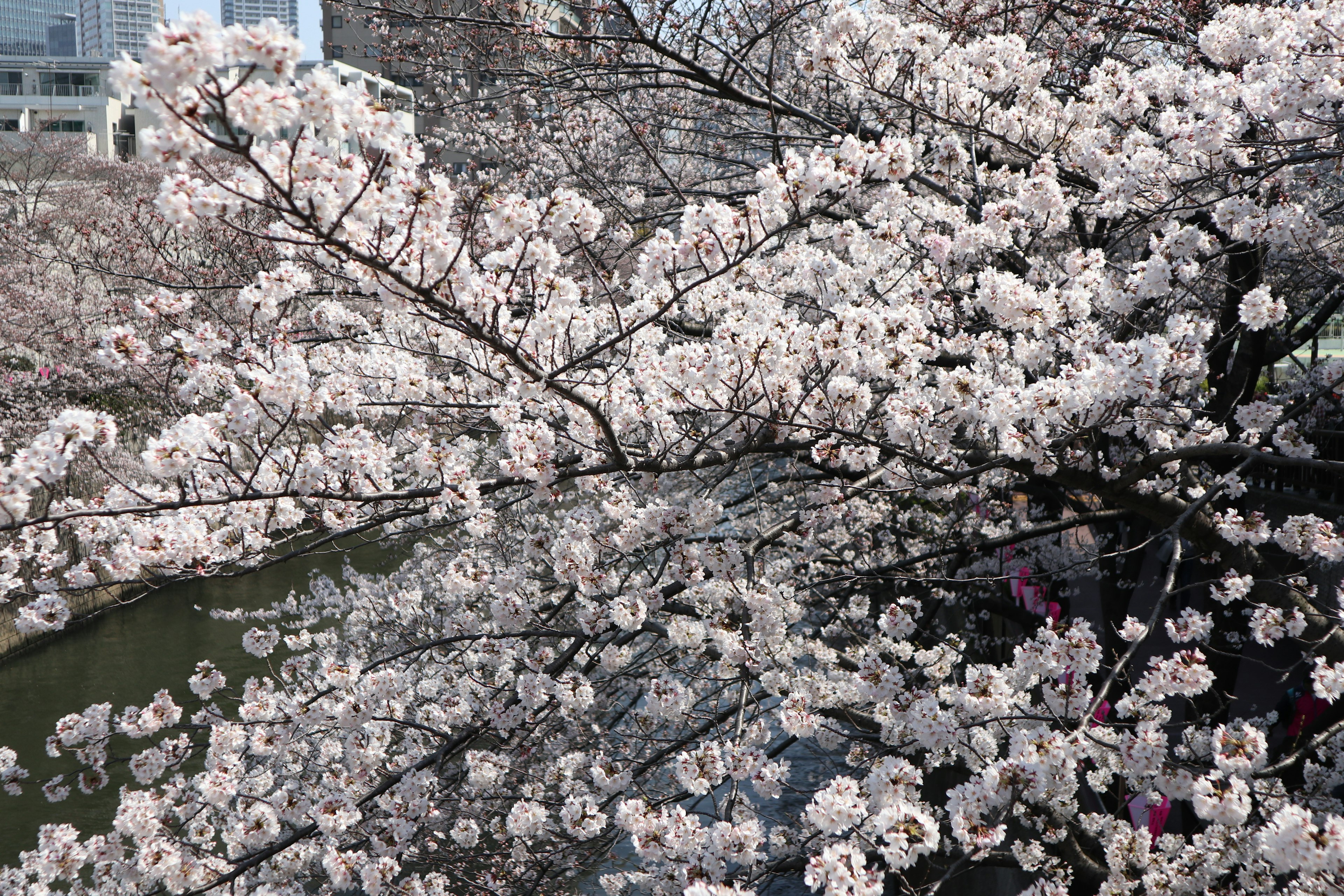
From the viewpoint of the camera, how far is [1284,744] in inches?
219

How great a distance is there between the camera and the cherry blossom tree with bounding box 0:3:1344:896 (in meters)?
2.83

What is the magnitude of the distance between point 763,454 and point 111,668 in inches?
535

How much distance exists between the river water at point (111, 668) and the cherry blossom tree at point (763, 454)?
20.3 feet

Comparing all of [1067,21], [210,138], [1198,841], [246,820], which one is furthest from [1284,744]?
[210,138]

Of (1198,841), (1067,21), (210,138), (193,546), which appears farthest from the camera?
(1067,21)

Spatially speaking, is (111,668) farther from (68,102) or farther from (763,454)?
(68,102)

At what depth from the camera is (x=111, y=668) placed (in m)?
13.5

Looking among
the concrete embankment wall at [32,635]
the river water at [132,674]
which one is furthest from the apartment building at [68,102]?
the concrete embankment wall at [32,635]

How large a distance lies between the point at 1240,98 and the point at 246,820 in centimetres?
568

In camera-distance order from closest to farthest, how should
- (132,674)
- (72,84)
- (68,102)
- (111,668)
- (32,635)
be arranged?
(32,635), (132,674), (111,668), (68,102), (72,84)

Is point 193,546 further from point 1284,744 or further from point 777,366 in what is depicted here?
point 1284,744

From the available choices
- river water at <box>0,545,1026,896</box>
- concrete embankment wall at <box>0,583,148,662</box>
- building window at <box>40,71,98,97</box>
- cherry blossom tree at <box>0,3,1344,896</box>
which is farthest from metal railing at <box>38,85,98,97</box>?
cherry blossom tree at <box>0,3,1344,896</box>

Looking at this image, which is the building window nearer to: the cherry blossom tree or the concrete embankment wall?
the concrete embankment wall

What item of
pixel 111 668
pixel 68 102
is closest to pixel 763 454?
pixel 111 668
